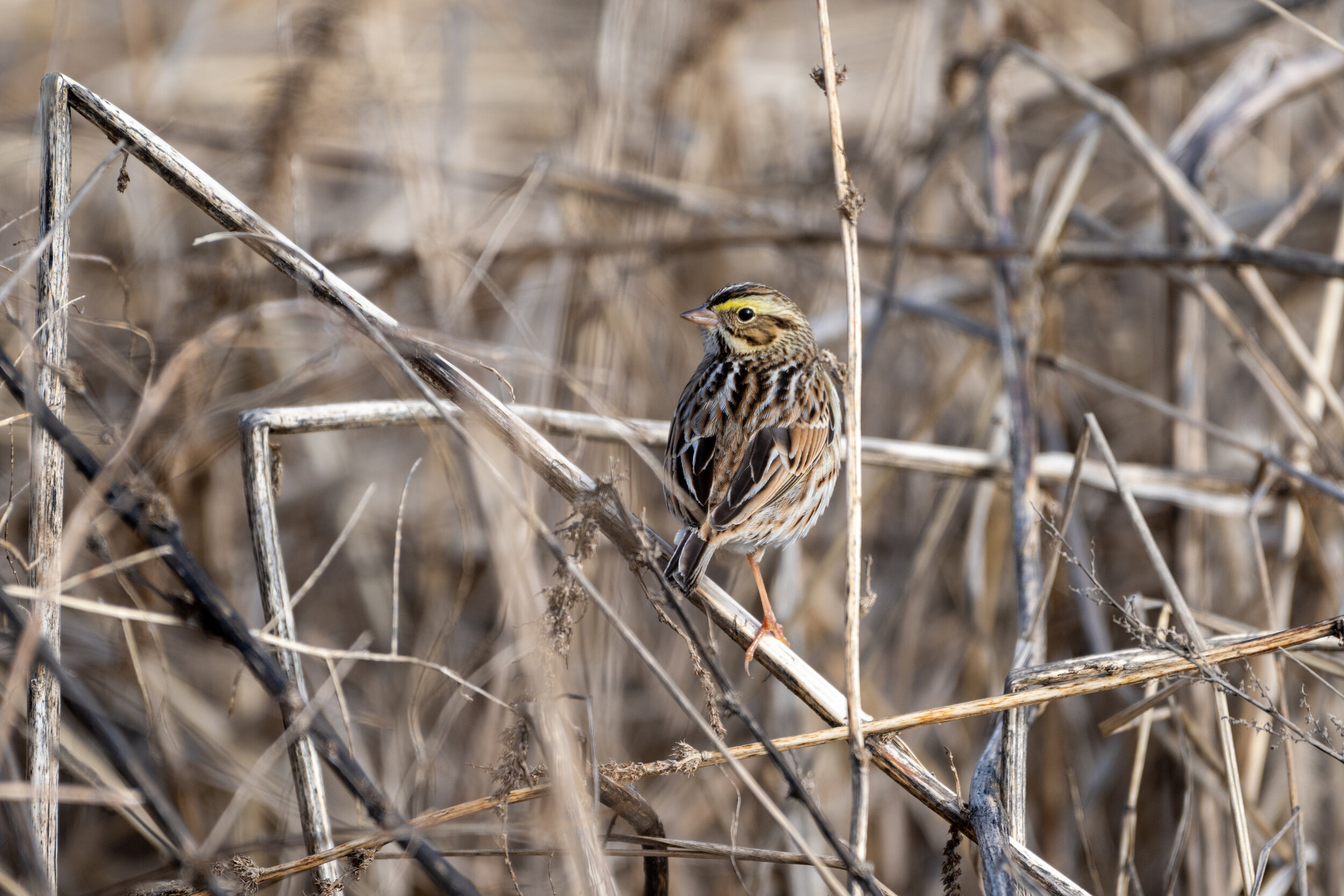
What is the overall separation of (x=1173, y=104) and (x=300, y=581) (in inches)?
237

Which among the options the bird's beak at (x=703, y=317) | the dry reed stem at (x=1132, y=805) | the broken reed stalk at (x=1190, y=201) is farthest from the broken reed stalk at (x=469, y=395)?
the broken reed stalk at (x=1190, y=201)

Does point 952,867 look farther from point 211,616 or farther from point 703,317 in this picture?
point 703,317

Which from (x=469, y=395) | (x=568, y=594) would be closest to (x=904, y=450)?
(x=469, y=395)

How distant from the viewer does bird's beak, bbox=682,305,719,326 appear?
12.0 feet

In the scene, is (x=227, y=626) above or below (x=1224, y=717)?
above

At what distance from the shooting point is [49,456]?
91.8 inches

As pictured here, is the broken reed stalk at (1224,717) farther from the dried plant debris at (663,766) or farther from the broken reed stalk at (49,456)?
the broken reed stalk at (49,456)

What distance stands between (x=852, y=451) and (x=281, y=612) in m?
1.47

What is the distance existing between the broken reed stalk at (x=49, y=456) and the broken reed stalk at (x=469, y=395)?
0.41 ft

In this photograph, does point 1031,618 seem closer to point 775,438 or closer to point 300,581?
point 775,438

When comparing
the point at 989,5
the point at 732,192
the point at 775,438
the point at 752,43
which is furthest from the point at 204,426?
the point at 752,43

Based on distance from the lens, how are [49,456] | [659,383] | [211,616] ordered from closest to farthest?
[211,616]
[49,456]
[659,383]

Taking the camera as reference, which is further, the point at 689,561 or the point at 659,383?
the point at 659,383

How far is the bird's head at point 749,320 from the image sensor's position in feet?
12.2
